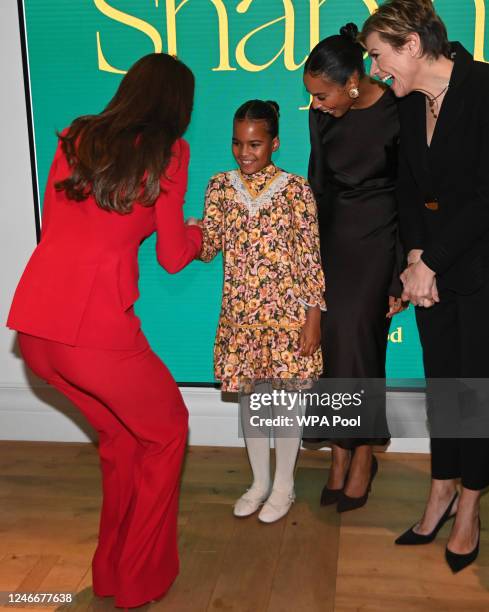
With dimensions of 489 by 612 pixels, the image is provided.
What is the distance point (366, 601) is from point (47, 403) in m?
1.90

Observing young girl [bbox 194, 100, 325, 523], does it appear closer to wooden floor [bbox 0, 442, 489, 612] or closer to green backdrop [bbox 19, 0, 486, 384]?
wooden floor [bbox 0, 442, 489, 612]

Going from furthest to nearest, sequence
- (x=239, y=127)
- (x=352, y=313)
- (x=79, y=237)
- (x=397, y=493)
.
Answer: (x=397, y=493)
(x=352, y=313)
(x=239, y=127)
(x=79, y=237)

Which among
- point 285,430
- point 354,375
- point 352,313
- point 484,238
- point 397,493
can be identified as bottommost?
point 397,493

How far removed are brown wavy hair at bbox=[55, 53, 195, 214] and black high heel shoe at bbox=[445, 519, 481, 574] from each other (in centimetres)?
148

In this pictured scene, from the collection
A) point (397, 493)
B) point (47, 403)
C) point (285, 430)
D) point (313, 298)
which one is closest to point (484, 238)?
point (313, 298)

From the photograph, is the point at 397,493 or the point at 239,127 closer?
the point at 239,127

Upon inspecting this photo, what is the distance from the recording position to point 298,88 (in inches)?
126

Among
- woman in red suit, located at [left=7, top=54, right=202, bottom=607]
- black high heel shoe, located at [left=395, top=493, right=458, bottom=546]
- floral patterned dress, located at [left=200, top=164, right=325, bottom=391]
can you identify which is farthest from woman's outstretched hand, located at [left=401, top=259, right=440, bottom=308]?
black high heel shoe, located at [left=395, top=493, right=458, bottom=546]

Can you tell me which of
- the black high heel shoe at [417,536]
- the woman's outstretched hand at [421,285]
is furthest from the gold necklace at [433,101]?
the black high heel shoe at [417,536]

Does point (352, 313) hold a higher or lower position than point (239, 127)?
lower

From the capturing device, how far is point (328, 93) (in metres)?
2.54

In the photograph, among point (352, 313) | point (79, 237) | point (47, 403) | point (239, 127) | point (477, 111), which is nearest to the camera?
point (79, 237)

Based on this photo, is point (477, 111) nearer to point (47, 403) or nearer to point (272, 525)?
point (272, 525)

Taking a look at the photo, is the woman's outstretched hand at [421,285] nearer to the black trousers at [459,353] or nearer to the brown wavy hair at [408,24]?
the black trousers at [459,353]
